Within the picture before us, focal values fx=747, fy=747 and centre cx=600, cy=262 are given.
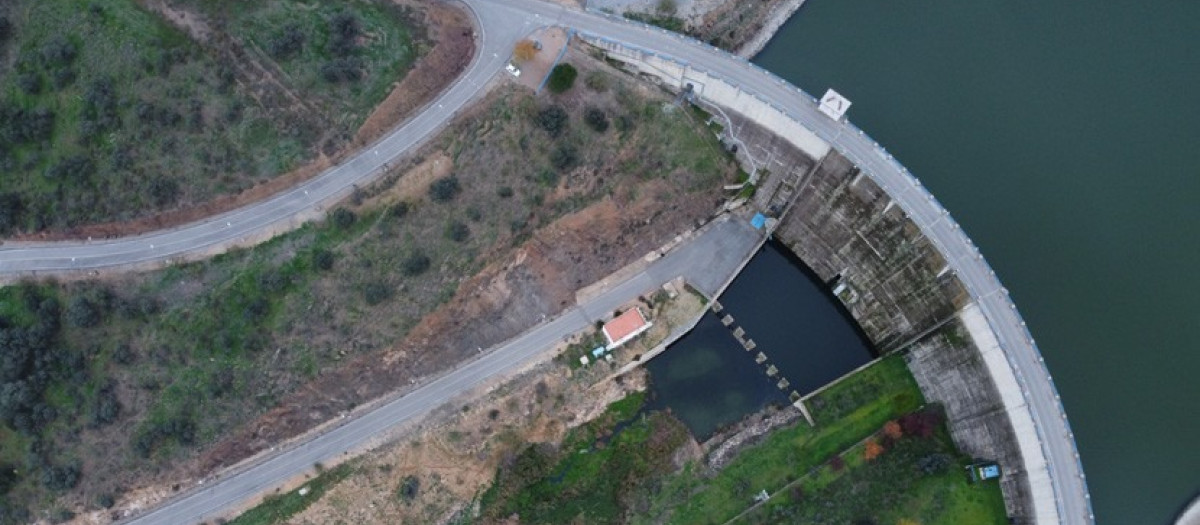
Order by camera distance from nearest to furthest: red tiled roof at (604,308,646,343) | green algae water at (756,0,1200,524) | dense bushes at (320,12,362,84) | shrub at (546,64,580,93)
→ dense bushes at (320,12,362,84) → green algae water at (756,0,1200,524) → shrub at (546,64,580,93) → red tiled roof at (604,308,646,343)

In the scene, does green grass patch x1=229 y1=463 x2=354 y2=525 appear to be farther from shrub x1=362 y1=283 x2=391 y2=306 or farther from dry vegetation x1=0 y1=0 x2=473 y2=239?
dry vegetation x1=0 y1=0 x2=473 y2=239

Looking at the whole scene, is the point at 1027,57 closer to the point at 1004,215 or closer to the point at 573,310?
the point at 1004,215

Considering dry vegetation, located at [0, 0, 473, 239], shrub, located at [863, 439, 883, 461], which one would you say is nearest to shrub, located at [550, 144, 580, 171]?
dry vegetation, located at [0, 0, 473, 239]

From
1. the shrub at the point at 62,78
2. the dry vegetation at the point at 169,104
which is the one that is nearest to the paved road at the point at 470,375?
the dry vegetation at the point at 169,104

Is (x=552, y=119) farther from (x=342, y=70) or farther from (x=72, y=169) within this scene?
(x=72, y=169)

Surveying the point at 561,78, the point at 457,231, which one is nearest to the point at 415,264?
the point at 457,231

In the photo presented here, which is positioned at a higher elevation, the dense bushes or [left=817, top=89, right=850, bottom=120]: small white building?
the dense bushes
